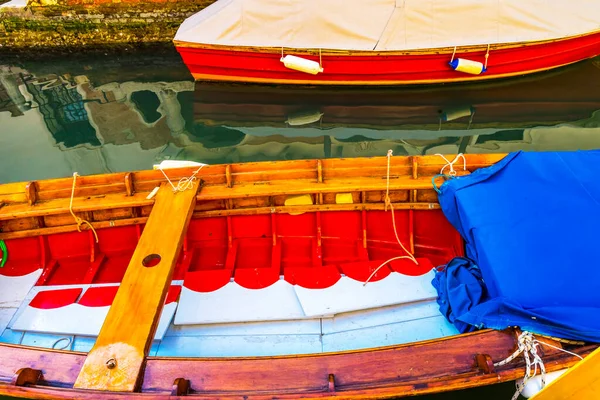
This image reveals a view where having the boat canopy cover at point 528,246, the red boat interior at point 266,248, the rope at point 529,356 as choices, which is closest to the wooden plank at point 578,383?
the rope at point 529,356

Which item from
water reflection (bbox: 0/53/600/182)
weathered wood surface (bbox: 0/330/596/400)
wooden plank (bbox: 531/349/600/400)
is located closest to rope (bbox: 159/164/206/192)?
weathered wood surface (bbox: 0/330/596/400)

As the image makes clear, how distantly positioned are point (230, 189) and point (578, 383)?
326 centimetres

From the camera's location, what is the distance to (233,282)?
4.27 m

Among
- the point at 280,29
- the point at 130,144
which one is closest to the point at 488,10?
the point at 280,29

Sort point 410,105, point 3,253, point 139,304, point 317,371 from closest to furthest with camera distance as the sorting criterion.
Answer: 1. point 317,371
2. point 139,304
3. point 3,253
4. point 410,105

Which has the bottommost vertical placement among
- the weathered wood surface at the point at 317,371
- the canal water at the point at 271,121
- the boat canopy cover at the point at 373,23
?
the weathered wood surface at the point at 317,371

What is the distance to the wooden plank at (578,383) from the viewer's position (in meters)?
2.39

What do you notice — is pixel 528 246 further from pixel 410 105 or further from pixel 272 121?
pixel 410 105

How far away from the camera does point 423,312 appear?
3918 millimetres

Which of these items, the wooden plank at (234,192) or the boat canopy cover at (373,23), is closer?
the wooden plank at (234,192)

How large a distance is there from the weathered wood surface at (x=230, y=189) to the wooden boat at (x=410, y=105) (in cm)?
507

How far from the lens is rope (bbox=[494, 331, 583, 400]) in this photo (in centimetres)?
288

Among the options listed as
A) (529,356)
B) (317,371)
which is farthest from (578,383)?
(317,371)

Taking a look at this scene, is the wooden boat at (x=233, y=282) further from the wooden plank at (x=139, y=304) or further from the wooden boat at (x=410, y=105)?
the wooden boat at (x=410, y=105)
